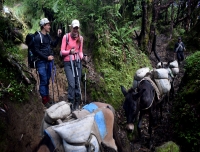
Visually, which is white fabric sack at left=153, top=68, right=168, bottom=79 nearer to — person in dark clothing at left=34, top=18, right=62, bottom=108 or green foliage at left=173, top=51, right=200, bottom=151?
green foliage at left=173, top=51, right=200, bottom=151

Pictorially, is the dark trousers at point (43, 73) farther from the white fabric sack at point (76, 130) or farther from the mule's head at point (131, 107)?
the white fabric sack at point (76, 130)

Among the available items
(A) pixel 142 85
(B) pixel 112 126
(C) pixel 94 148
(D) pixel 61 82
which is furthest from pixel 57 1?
(C) pixel 94 148

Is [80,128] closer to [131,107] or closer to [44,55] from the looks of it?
[131,107]

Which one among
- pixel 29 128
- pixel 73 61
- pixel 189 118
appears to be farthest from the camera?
→ pixel 189 118

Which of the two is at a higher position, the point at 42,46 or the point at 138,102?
the point at 42,46

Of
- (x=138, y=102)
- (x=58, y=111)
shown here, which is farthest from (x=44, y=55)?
(x=138, y=102)

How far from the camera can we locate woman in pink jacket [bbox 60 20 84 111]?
530cm

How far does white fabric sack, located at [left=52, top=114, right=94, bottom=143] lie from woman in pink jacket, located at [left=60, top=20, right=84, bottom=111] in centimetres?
234

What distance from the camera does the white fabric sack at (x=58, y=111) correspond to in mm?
3300

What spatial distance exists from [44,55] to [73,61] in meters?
0.78

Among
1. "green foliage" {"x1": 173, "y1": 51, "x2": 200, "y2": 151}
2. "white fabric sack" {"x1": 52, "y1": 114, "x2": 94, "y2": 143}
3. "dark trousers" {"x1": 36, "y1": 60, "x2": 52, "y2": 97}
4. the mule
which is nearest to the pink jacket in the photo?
"dark trousers" {"x1": 36, "y1": 60, "x2": 52, "y2": 97}

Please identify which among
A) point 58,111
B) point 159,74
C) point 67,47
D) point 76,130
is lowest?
point 159,74

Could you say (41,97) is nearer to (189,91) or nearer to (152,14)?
(189,91)

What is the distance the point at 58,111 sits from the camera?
3.35 metres
